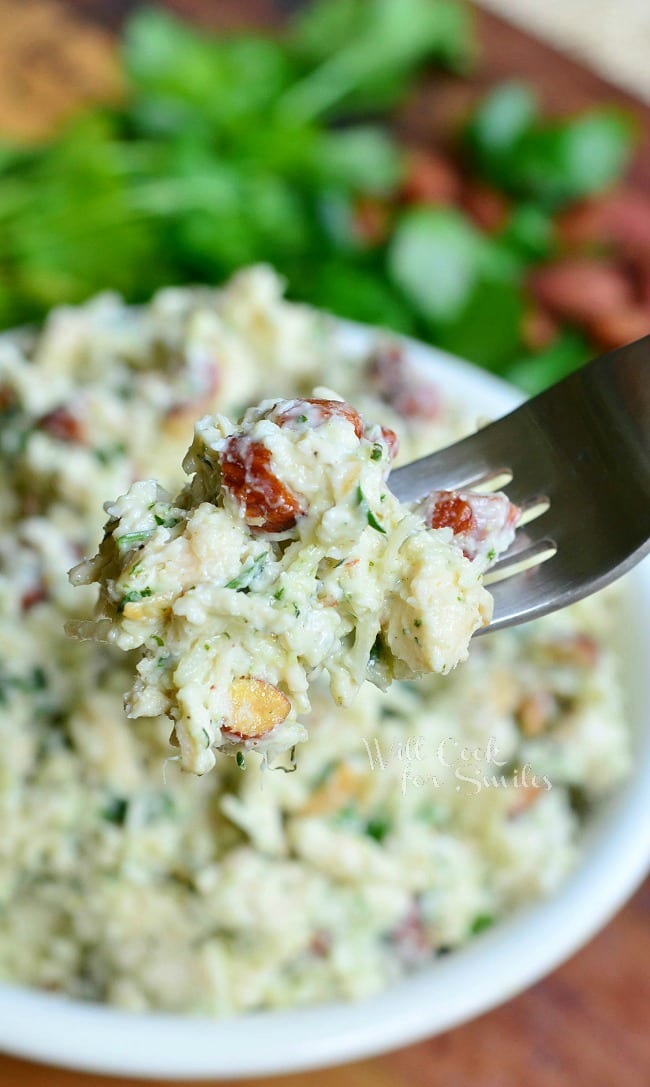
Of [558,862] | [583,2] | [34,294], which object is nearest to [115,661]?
[558,862]

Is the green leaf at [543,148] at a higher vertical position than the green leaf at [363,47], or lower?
lower

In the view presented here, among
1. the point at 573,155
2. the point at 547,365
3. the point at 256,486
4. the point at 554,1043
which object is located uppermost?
the point at 573,155

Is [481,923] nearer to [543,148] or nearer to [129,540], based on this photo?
[129,540]

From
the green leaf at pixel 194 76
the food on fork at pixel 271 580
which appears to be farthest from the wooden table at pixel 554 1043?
the green leaf at pixel 194 76

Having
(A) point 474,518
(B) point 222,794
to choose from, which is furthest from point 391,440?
(B) point 222,794

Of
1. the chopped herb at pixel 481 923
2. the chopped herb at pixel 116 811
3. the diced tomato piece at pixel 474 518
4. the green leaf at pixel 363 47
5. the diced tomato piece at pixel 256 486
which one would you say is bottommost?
the chopped herb at pixel 481 923

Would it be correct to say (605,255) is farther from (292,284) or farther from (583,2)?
(583,2)

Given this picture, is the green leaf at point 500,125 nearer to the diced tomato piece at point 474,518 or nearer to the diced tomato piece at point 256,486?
the diced tomato piece at point 474,518
